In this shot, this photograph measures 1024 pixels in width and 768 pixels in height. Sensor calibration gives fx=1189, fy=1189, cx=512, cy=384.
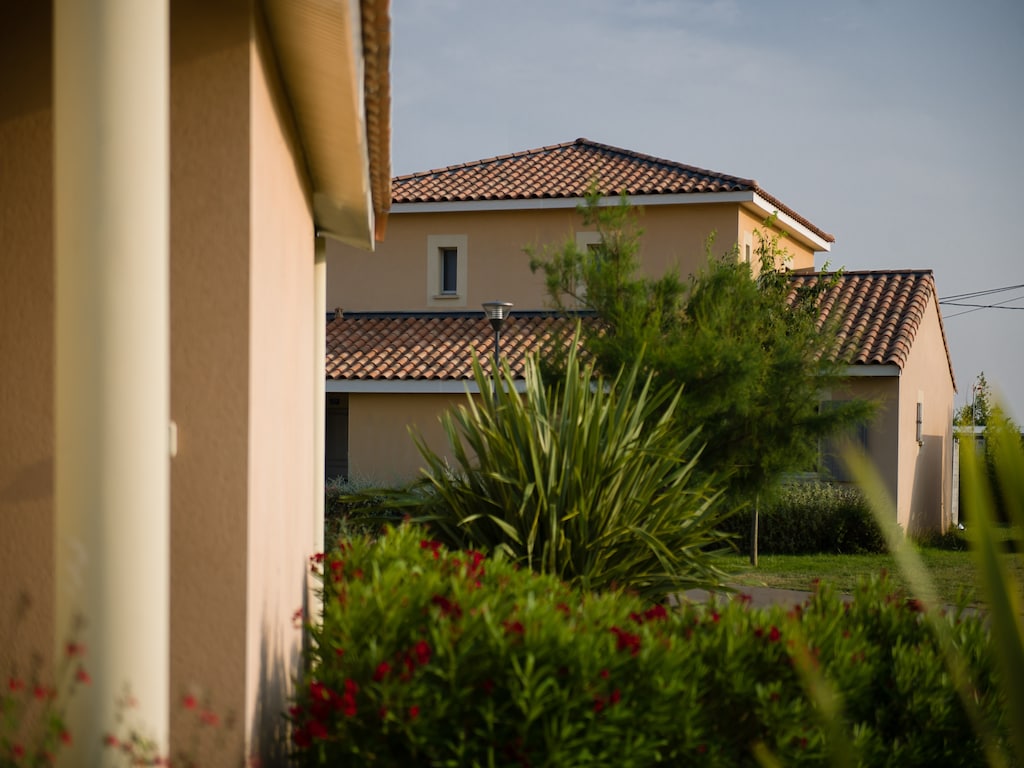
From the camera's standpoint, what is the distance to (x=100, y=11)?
2859 millimetres

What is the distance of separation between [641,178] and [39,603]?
76.9 ft

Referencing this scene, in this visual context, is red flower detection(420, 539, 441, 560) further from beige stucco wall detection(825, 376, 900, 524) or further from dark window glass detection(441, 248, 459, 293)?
dark window glass detection(441, 248, 459, 293)

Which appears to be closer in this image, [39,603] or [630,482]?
[39,603]

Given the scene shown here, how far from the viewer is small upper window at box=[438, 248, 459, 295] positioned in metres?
27.6

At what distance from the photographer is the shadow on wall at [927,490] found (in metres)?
26.8

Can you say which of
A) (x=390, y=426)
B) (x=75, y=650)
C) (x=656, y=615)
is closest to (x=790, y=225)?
(x=390, y=426)

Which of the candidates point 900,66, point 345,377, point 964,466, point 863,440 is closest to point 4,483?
point 964,466

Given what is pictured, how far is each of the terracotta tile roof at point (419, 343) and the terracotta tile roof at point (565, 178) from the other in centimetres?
272

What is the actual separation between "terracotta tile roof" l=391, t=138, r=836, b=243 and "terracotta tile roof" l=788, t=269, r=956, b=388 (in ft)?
7.80

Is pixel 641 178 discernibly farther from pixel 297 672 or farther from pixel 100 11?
pixel 100 11

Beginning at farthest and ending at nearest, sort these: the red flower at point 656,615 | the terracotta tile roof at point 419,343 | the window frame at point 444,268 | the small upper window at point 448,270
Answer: the small upper window at point 448,270 → the window frame at point 444,268 → the terracotta tile roof at point 419,343 → the red flower at point 656,615

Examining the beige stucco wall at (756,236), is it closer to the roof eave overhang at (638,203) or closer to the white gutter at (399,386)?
the roof eave overhang at (638,203)

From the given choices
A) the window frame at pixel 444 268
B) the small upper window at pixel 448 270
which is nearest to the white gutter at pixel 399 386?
the window frame at pixel 444 268

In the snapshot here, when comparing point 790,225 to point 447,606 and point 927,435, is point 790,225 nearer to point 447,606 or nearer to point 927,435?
point 927,435
